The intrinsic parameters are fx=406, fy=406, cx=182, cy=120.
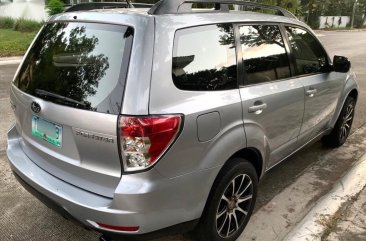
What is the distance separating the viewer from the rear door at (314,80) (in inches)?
151

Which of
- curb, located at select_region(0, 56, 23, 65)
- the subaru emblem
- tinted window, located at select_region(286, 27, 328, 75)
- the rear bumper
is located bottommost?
curb, located at select_region(0, 56, 23, 65)

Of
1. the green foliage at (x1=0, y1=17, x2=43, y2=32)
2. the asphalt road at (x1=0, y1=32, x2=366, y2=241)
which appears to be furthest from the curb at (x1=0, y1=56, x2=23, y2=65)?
the asphalt road at (x1=0, y1=32, x2=366, y2=241)

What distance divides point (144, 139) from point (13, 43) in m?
13.8

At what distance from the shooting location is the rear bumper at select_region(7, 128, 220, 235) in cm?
230

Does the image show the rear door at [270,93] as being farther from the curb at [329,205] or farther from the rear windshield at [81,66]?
the rear windshield at [81,66]

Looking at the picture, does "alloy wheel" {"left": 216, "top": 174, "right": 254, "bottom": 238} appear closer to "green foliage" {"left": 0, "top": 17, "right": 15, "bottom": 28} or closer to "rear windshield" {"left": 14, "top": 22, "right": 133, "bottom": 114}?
"rear windshield" {"left": 14, "top": 22, "right": 133, "bottom": 114}

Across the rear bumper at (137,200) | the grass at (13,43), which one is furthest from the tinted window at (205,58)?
the grass at (13,43)

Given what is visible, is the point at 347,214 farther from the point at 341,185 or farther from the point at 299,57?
the point at 299,57

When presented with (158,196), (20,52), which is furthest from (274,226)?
(20,52)

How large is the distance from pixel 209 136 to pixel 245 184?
76 centimetres

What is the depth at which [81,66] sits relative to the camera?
2580 millimetres

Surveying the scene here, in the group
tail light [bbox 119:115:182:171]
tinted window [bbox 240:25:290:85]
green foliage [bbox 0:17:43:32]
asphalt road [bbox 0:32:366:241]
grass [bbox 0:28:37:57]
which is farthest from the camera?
green foliage [bbox 0:17:43:32]

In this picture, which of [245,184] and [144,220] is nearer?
[144,220]

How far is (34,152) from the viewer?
2922 mm
